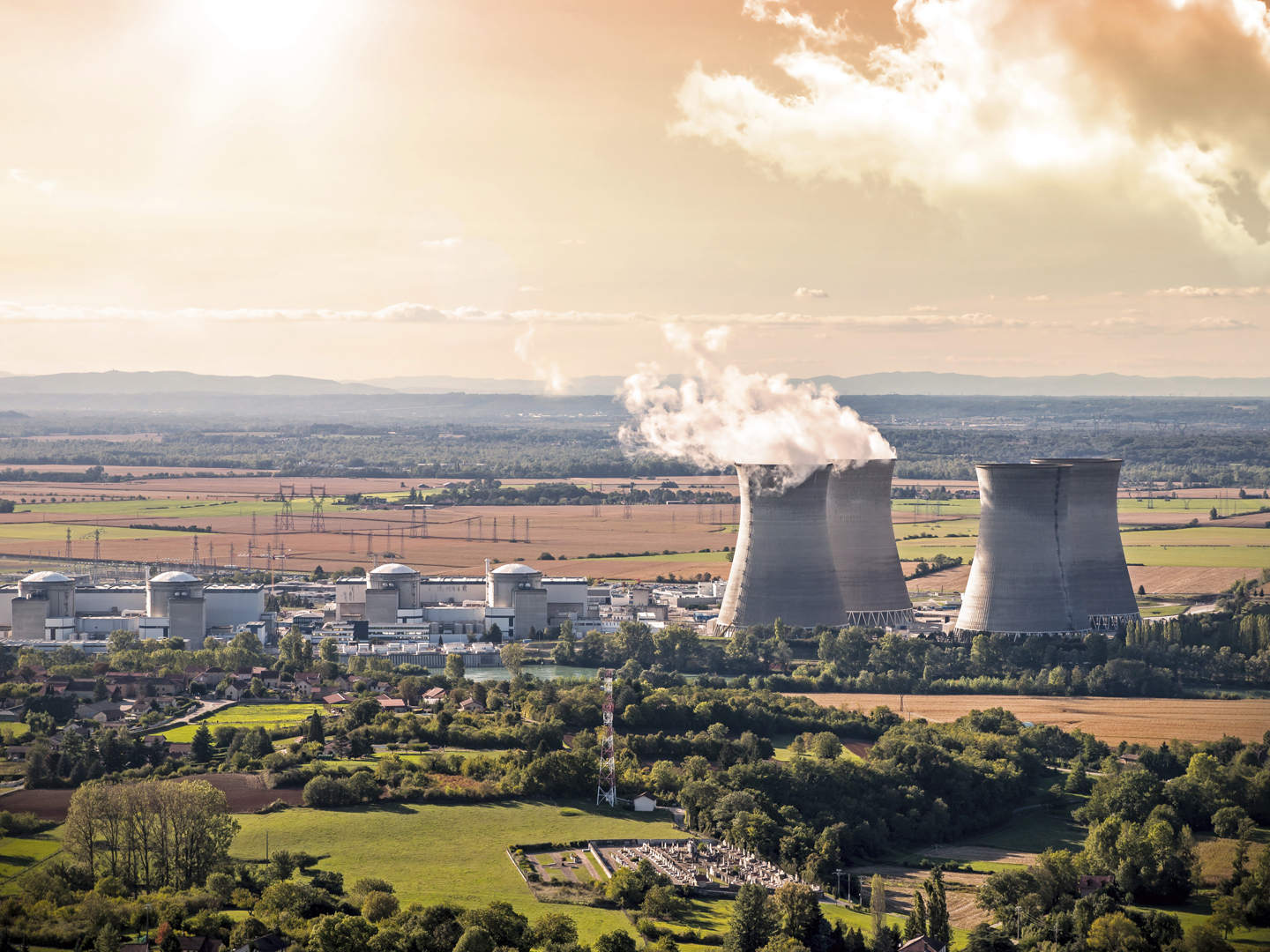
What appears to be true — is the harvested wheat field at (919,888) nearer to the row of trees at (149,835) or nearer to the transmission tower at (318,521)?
the row of trees at (149,835)

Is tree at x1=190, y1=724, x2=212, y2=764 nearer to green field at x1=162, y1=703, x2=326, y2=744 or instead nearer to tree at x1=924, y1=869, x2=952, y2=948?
green field at x1=162, y1=703, x2=326, y2=744

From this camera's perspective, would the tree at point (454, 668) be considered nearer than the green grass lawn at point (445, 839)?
No

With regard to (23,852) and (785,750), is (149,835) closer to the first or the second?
(23,852)

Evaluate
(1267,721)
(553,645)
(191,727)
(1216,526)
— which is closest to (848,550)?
(553,645)

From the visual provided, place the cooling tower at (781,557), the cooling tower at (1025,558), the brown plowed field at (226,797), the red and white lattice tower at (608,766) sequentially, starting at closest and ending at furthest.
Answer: the brown plowed field at (226,797), the red and white lattice tower at (608,766), the cooling tower at (781,557), the cooling tower at (1025,558)

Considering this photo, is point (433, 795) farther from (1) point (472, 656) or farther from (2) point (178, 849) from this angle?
(1) point (472, 656)

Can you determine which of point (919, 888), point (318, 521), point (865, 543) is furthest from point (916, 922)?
point (318, 521)

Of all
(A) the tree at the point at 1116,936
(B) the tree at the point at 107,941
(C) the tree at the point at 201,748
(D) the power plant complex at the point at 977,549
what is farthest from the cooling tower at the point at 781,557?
(B) the tree at the point at 107,941
